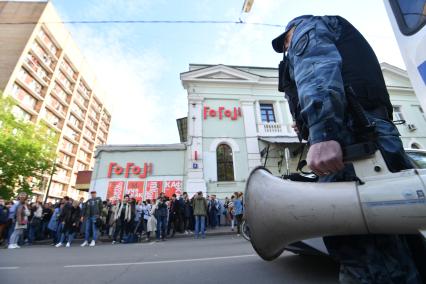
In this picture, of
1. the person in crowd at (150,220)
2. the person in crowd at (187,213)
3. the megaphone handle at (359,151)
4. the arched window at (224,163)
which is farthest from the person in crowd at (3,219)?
the megaphone handle at (359,151)

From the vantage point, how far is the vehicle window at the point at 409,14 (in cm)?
190

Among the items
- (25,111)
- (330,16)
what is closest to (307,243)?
(330,16)

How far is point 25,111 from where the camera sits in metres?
35.1

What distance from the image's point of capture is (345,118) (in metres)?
1.24

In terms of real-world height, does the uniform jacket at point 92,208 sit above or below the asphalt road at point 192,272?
above

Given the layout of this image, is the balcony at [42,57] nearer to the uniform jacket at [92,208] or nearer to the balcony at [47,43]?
the balcony at [47,43]

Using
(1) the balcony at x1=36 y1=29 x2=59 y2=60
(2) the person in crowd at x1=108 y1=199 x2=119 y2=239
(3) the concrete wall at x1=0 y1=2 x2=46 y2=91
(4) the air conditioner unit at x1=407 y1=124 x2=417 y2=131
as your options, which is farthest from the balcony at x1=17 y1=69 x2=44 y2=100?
(4) the air conditioner unit at x1=407 y1=124 x2=417 y2=131

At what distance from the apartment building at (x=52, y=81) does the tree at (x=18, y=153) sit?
3.80 m

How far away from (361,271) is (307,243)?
5.22 feet

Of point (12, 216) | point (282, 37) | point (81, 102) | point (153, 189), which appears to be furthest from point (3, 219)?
point (81, 102)

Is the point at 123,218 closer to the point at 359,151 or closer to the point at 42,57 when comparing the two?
the point at 359,151

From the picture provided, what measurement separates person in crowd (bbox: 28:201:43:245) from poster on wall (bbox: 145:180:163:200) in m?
5.34

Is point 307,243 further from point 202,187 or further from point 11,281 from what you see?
point 202,187

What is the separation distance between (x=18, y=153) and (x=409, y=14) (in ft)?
83.0
